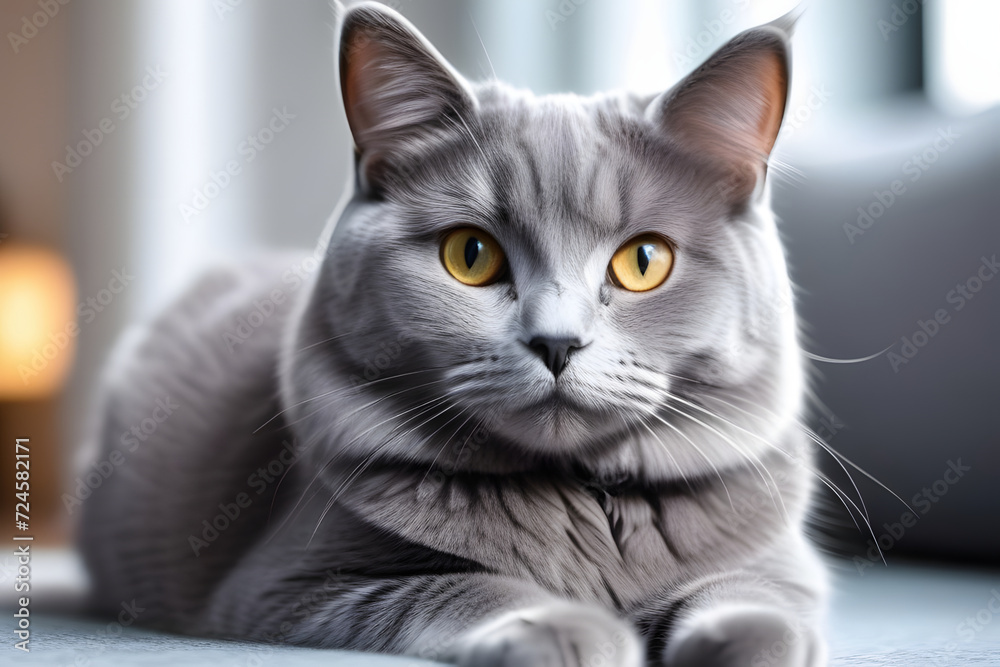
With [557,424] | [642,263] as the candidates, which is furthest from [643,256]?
[557,424]

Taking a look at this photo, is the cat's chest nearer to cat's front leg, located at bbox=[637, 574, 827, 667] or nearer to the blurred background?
cat's front leg, located at bbox=[637, 574, 827, 667]

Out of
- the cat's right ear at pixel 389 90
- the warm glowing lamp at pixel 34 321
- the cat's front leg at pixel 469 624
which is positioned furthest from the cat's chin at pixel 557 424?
the warm glowing lamp at pixel 34 321

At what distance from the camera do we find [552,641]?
0.74m

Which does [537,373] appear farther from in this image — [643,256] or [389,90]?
[389,90]

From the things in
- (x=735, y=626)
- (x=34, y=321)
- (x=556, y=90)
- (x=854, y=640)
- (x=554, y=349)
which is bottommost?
(x=854, y=640)

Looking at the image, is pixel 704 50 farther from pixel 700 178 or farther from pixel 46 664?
pixel 46 664

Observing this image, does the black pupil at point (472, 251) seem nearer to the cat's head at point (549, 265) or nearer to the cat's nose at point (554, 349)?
the cat's head at point (549, 265)

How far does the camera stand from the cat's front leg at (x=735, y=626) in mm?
786

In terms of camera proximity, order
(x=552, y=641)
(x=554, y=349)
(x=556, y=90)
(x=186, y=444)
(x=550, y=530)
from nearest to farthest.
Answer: (x=552, y=641)
(x=554, y=349)
(x=550, y=530)
(x=186, y=444)
(x=556, y=90)

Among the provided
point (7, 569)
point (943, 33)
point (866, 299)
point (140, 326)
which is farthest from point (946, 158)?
point (7, 569)

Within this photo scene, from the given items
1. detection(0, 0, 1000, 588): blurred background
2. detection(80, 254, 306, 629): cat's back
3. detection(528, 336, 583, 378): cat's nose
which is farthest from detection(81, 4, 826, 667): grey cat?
detection(0, 0, 1000, 588): blurred background

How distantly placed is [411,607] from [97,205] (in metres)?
1.48

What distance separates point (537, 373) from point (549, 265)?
132 millimetres

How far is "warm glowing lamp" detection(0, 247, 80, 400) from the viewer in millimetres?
1610
